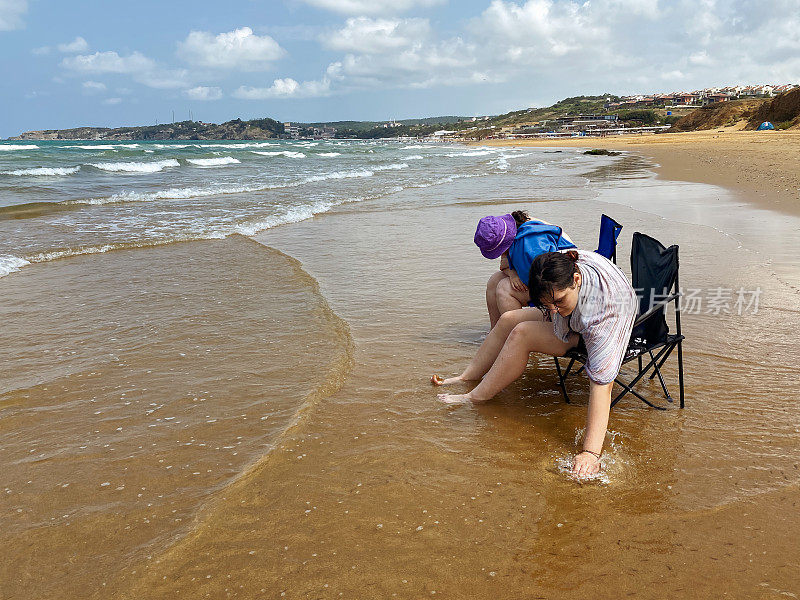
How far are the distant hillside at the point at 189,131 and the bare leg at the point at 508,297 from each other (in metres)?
155

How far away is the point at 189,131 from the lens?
506 feet

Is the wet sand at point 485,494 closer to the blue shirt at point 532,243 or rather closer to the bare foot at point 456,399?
the bare foot at point 456,399

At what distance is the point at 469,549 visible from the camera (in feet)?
7.63

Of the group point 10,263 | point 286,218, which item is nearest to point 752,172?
point 286,218

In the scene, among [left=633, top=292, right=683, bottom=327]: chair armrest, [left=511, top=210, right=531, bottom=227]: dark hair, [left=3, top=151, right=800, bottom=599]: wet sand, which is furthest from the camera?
[left=511, top=210, right=531, bottom=227]: dark hair

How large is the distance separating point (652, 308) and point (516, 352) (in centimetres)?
78

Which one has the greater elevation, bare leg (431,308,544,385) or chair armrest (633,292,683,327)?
chair armrest (633,292,683,327)

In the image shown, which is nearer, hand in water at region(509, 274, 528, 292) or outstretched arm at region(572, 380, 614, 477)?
outstretched arm at region(572, 380, 614, 477)

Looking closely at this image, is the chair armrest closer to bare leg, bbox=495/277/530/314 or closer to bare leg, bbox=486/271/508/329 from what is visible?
bare leg, bbox=495/277/530/314

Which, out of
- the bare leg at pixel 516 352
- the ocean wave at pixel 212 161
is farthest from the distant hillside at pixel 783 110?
the bare leg at pixel 516 352

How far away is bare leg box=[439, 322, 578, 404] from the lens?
329 cm

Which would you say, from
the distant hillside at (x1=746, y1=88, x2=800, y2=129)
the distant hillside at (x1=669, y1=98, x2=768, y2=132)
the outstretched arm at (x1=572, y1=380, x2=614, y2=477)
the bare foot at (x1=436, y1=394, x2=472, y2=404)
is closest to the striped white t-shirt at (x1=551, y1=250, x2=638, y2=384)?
the outstretched arm at (x1=572, y1=380, x2=614, y2=477)

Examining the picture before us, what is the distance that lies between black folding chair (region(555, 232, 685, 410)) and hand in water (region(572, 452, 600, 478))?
0.53 meters

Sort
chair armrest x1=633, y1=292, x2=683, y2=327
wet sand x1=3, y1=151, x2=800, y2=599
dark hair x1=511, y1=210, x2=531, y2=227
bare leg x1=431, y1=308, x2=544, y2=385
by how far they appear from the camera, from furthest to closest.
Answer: dark hair x1=511, y1=210, x2=531, y2=227 < bare leg x1=431, y1=308, x2=544, y2=385 < chair armrest x1=633, y1=292, x2=683, y2=327 < wet sand x1=3, y1=151, x2=800, y2=599
